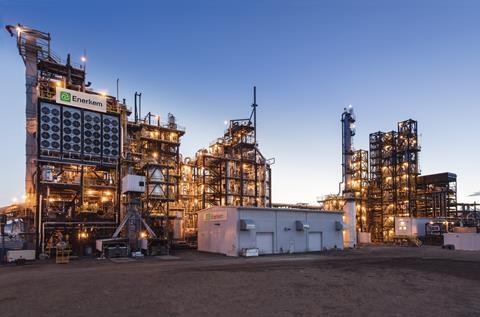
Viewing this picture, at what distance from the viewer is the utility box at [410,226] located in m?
60.6

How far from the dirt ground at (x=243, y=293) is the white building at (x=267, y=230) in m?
14.4

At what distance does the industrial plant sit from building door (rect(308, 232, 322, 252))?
0.58 ft

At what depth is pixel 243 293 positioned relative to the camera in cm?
1666

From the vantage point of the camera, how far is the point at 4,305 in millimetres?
14102

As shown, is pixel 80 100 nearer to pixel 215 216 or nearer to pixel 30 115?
pixel 30 115

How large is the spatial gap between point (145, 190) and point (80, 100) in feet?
45.6

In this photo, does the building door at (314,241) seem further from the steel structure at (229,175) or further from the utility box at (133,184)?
the utility box at (133,184)

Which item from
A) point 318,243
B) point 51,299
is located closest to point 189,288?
point 51,299

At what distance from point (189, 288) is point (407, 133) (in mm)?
69584

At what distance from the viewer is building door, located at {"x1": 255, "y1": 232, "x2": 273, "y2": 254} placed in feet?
132

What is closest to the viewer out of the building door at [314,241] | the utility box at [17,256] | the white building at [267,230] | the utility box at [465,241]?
the utility box at [17,256]

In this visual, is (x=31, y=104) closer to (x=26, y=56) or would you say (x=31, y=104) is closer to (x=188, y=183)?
(x=26, y=56)

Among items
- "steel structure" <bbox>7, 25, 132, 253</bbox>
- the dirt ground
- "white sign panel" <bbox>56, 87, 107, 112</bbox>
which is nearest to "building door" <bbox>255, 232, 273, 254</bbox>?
the dirt ground

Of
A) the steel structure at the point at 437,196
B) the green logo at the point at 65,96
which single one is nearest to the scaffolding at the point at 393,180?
the steel structure at the point at 437,196
